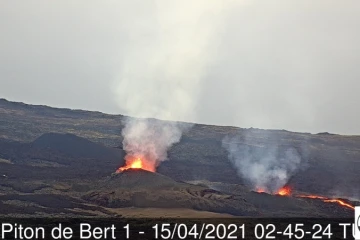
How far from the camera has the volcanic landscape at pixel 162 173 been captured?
51.8 metres

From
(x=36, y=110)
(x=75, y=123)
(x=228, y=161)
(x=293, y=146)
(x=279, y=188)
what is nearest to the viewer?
(x=279, y=188)

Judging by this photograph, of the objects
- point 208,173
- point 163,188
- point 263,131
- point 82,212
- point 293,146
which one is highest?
point 263,131

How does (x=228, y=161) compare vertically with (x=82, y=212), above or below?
above

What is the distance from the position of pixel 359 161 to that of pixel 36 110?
66.2 metres

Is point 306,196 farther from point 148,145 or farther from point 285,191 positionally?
point 148,145

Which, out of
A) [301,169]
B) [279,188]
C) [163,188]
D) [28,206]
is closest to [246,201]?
[163,188]

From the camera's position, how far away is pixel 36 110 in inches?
4990

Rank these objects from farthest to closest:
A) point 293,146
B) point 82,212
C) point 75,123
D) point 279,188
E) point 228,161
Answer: point 75,123 < point 293,146 < point 228,161 < point 279,188 < point 82,212

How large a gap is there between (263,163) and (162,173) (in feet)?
46.3

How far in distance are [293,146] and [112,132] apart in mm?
33932

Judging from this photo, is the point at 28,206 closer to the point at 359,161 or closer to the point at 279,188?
the point at 279,188

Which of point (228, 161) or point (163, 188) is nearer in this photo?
point (163, 188)

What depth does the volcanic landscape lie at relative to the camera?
51.8 m

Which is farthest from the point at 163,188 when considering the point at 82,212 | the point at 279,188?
the point at 279,188
